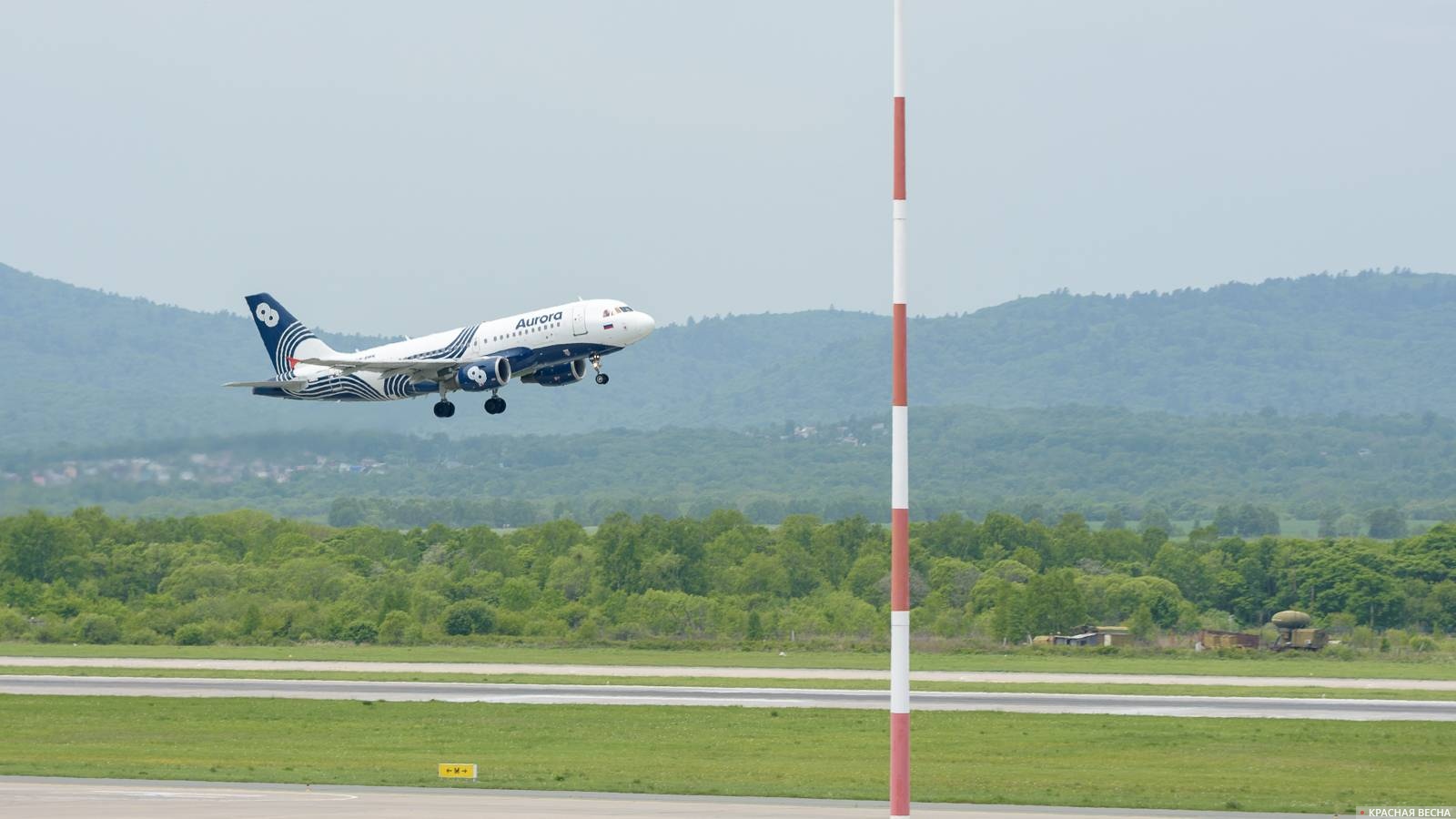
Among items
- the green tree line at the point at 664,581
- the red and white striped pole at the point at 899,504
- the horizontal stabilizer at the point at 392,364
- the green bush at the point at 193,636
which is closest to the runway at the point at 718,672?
the green bush at the point at 193,636

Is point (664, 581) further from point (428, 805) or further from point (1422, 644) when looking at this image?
point (428, 805)

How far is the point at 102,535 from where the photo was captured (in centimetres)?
13450

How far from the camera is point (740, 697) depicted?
7150cm

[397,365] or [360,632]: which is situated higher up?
[397,365]

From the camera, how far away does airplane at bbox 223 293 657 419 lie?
2901 inches

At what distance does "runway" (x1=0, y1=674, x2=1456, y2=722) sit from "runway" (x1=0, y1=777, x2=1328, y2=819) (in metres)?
23.3

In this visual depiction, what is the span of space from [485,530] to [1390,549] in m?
65.8

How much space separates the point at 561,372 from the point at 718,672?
16.1 metres

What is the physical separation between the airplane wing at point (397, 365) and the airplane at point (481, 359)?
0.04 m

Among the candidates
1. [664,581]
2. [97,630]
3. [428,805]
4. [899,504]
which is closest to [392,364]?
[428,805]

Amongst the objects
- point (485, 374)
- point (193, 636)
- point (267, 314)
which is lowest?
point (193, 636)

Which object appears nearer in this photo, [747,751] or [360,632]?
[747,751]

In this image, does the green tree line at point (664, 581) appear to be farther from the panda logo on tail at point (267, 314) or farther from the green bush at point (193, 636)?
the panda logo on tail at point (267, 314)

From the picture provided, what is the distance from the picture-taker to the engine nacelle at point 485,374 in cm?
7462
